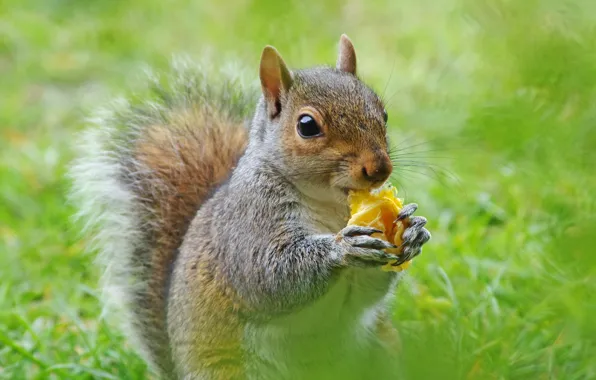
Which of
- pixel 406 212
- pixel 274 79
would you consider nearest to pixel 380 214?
pixel 406 212

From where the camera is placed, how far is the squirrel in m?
1.50

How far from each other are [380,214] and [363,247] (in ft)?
0.33

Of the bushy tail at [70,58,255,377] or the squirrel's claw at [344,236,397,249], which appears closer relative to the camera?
the squirrel's claw at [344,236,397,249]

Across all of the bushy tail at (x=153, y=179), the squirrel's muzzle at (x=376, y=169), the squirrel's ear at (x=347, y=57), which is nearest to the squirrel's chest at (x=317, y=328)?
the squirrel's muzzle at (x=376, y=169)

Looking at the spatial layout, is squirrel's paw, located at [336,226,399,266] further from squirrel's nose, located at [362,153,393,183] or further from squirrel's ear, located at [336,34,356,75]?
squirrel's ear, located at [336,34,356,75]

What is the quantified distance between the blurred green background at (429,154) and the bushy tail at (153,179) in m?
0.16

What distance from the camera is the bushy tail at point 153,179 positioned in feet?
6.37

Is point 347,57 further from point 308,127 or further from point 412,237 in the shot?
point 412,237

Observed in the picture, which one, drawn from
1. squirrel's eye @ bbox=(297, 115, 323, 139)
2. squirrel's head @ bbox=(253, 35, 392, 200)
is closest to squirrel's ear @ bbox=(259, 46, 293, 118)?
squirrel's head @ bbox=(253, 35, 392, 200)

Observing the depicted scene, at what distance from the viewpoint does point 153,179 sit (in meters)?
2.00

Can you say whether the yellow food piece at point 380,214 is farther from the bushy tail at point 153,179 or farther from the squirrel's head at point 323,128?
the bushy tail at point 153,179

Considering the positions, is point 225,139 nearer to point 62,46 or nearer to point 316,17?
point 316,17

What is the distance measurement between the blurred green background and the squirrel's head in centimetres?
10

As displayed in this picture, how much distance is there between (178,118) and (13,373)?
2.43 feet
